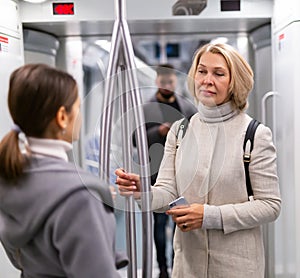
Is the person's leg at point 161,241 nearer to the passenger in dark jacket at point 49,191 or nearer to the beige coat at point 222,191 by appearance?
the beige coat at point 222,191

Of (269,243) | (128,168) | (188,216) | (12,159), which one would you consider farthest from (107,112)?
(269,243)

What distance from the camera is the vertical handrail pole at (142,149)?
1.25 meters

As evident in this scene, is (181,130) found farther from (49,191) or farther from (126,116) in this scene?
(49,191)

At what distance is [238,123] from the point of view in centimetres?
148

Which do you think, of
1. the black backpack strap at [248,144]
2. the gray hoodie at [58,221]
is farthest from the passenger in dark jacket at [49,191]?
the black backpack strap at [248,144]

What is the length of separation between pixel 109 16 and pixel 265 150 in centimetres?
98

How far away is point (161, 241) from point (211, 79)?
1652 millimetres

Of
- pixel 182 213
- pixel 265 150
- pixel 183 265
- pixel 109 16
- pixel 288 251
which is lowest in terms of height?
→ pixel 288 251

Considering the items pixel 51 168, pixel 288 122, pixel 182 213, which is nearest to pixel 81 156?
pixel 51 168

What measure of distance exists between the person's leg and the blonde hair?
114 cm

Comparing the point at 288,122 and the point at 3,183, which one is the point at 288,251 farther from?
the point at 3,183

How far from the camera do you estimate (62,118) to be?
1043mm

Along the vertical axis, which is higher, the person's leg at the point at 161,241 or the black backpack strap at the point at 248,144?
the black backpack strap at the point at 248,144

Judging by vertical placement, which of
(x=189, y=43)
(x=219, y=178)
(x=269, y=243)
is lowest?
(x=269, y=243)
